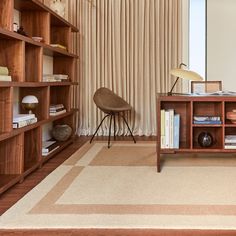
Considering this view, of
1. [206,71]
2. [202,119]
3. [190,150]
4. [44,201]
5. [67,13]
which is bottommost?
[44,201]

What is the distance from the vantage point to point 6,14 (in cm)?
249

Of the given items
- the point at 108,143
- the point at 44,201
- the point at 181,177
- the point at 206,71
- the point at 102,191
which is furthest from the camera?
the point at 206,71

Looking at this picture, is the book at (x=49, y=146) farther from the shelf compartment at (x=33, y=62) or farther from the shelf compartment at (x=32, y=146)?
the shelf compartment at (x=33, y=62)

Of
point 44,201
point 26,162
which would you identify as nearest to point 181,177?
point 44,201

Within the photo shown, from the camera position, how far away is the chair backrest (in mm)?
4445

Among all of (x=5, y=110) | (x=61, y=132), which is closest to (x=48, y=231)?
(x=5, y=110)

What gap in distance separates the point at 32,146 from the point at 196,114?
5.37 ft

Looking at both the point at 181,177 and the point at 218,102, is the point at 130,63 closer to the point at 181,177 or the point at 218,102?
the point at 218,102

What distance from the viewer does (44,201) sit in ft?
7.41

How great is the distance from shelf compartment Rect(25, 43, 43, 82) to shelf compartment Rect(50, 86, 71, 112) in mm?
1170

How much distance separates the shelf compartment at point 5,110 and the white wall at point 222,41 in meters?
3.71

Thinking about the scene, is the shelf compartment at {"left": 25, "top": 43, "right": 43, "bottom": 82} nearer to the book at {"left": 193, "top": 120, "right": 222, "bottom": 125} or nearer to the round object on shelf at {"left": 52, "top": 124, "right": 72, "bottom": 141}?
the round object on shelf at {"left": 52, "top": 124, "right": 72, "bottom": 141}

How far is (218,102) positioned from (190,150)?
1.84 feet

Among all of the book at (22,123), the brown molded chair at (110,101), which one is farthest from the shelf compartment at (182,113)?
the book at (22,123)
